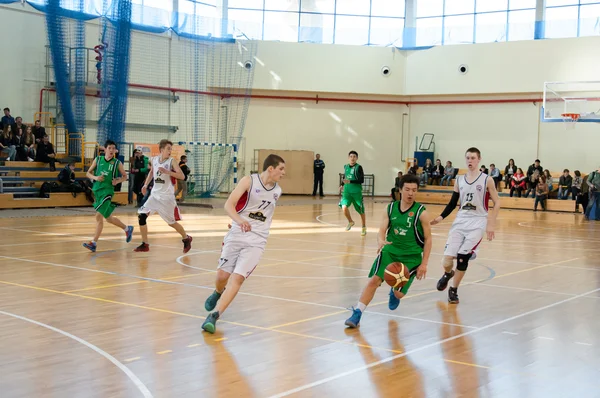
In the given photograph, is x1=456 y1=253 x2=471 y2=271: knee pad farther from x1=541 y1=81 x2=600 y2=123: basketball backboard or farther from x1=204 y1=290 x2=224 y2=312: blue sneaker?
x1=541 y1=81 x2=600 y2=123: basketball backboard

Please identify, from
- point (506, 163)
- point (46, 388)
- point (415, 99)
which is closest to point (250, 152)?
point (415, 99)

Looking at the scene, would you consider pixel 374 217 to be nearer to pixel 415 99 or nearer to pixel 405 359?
pixel 415 99

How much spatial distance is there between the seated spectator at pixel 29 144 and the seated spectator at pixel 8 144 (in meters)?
0.44

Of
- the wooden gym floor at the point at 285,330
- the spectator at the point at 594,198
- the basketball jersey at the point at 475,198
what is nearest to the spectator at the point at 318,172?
the spectator at the point at 594,198

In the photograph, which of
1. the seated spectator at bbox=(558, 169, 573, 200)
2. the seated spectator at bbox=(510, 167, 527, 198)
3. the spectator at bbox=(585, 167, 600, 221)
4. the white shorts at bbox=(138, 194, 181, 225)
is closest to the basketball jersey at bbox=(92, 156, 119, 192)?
the white shorts at bbox=(138, 194, 181, 225)

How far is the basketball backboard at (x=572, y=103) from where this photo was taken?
A: 25547 mm

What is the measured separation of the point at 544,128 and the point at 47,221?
21692 mm

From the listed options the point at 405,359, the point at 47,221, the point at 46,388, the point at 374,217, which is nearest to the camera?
the point at 46,388

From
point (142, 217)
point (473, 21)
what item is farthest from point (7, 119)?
point (473, 21)

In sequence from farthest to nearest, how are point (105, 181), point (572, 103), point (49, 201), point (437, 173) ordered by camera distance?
point (437, 173), point (572, 103), point (49, 201), point (105, 181)

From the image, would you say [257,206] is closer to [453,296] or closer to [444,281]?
[453,296]

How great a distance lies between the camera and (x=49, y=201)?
22.2 meters

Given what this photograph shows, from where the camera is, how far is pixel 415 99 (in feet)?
116

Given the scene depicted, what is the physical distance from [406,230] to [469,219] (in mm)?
1903
